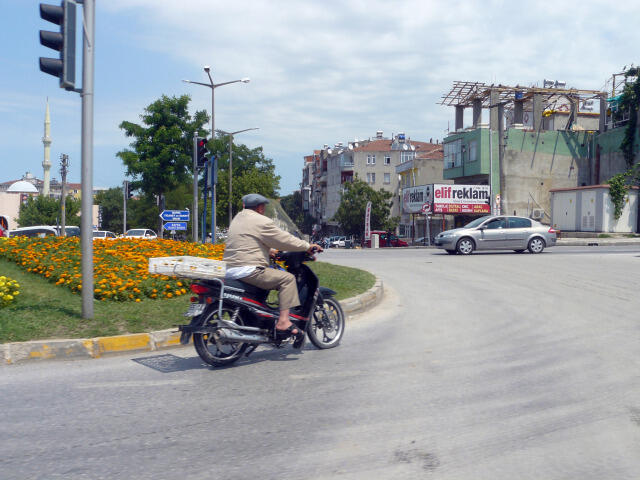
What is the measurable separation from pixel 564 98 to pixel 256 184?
1194 inches

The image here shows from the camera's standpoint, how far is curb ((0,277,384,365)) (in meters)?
6.30

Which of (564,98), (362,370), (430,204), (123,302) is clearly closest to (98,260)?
(123,302)

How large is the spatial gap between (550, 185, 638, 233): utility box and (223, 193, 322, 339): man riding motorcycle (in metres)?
37.0

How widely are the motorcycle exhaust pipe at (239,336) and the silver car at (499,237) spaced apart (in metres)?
17.2

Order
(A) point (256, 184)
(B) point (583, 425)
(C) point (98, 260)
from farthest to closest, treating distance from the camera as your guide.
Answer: (A) point (256, 184) < (C) point (98, 260) < (B) point (583, 425)

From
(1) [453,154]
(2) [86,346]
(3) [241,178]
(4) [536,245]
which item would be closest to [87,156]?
(2) [86,346]

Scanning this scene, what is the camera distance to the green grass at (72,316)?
22.3 ft

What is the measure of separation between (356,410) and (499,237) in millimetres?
19136

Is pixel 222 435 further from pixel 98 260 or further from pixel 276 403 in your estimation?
pixel 98 260

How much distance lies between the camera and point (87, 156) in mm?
7430

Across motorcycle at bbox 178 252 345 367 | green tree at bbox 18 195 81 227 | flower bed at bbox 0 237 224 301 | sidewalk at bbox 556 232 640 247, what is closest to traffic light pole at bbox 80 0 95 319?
flower bed at bbox 0 237 224 301

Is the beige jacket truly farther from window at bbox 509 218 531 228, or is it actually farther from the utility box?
the utility box

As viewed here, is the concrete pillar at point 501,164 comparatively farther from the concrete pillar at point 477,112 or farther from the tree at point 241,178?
the tree at point 241,178

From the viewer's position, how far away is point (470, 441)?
12.7 ft
